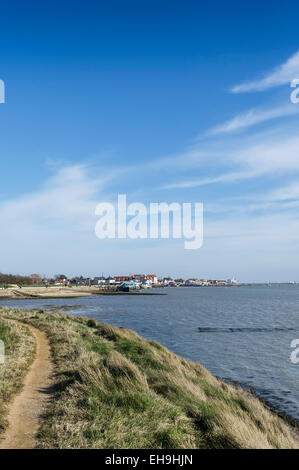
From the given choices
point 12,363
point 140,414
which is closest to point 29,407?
point 140,414

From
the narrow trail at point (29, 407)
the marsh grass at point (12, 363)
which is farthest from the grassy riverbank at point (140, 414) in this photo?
the marsh grass at point (12, 363)

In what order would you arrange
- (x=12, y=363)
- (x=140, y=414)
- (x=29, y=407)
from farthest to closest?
1. (x=12, y=363)
2. (x=29, y=407)
3. (x=140, y=414)

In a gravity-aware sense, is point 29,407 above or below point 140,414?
below

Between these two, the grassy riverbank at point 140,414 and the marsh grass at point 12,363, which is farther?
the marsh grass at point 12,363

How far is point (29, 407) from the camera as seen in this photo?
967 centimetres

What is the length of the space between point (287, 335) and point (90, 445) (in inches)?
1363

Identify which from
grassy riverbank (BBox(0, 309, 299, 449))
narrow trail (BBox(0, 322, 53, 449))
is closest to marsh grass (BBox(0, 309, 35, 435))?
narrow trail (BBox(0, 322, 53, 449))

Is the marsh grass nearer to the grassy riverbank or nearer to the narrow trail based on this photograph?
the narrow trail

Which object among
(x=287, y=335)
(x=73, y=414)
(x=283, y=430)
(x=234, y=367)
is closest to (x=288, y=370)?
(x=234, y=367)

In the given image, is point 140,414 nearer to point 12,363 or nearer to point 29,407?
point 29,407

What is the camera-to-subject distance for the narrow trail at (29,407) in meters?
7.57

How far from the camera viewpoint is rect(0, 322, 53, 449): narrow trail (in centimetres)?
757

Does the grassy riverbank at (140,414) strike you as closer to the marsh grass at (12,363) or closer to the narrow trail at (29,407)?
the narrow trail at (29,407)
